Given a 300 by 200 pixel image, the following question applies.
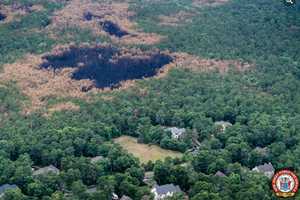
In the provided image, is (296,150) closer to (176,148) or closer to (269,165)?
(269,165)

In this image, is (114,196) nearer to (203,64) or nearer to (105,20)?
(203,64)

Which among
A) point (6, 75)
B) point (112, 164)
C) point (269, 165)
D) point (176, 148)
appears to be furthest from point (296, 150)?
point (6, 75)

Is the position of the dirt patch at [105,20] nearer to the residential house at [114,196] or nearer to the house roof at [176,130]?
the house roof at [176,130]

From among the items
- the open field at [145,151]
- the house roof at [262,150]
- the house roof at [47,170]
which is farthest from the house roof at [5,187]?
the house roof at [262,150]

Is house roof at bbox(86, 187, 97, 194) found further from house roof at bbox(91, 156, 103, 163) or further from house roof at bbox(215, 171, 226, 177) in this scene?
house roof at bbox(215, 171, 226, 177)

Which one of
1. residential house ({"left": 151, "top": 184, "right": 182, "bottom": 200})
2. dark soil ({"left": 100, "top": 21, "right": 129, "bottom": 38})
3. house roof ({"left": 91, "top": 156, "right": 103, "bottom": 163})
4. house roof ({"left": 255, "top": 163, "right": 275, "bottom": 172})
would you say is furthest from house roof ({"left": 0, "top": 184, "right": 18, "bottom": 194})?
dark soil ({"left": 100, "top": 21, "right": 129, "bottom": 38})
